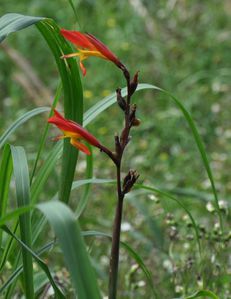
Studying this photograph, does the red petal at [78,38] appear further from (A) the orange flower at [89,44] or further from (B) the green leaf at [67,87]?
(B) the green leaf at [67,87]

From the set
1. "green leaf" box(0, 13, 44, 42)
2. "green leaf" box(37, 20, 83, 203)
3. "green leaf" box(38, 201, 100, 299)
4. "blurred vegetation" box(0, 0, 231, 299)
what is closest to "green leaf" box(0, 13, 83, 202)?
"green leaf" box(37, 20, 83, 203)

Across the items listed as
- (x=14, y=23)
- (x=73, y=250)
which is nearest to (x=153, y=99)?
(x=14, y=23)

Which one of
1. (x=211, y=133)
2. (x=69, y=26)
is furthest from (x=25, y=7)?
(x=211, y=133)

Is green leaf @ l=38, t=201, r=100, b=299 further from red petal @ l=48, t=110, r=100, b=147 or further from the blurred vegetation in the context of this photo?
the blurred vegetation

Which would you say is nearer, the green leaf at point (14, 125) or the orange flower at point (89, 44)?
the orange flower at point (89, 44)

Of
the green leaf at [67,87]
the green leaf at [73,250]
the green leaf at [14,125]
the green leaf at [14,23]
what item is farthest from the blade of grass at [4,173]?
the green leaf at [73,250]
